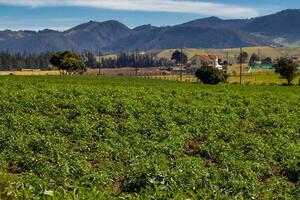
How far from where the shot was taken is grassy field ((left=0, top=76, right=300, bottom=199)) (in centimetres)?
1576

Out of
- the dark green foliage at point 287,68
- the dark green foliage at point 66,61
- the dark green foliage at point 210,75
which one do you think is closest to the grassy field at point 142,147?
the dark green foliage at point 210,75

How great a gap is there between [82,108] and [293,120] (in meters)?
12.2

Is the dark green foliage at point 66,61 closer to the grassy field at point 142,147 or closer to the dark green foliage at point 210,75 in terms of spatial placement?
the dark green foliage at point 210,75

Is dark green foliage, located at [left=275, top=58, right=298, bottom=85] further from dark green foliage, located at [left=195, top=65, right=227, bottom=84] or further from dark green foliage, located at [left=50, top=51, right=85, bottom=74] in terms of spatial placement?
dark green foliage, located at [left=50, top=51, right=85, bottom=74]

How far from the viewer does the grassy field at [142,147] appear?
15.8 metres

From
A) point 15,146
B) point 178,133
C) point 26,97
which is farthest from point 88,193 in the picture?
point 26,97

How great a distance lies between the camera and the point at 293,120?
97.8ft

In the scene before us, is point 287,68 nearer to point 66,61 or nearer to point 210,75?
point 210,75

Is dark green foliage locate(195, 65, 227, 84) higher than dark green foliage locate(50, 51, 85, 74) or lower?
lower

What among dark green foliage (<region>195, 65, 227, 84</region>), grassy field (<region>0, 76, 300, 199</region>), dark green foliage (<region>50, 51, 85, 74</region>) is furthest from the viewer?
dark green foliage (<region>50, 51, 85, 74</region>)

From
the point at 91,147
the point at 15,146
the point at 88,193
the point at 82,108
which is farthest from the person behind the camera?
the point at 82,108

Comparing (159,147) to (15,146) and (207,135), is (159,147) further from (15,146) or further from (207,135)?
(15,146)

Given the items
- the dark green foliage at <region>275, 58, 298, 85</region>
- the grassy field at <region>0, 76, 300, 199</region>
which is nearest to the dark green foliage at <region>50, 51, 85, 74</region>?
the dark green foliage at <region>275, 58, 298, 85</region>

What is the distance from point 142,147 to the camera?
2212 cm
